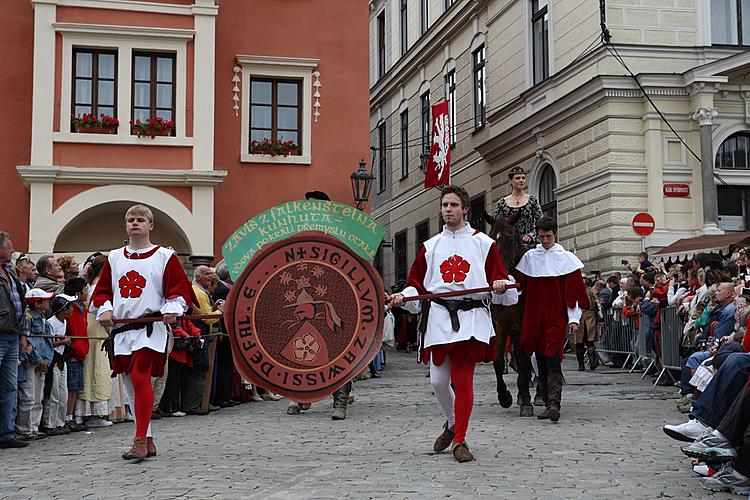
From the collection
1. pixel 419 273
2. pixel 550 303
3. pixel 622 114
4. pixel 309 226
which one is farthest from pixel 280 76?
pixel 419 273

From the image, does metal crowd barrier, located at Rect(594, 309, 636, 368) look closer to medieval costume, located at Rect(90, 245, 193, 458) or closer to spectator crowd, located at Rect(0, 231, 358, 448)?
spectator crowd, located at Rect(0, 231, 358, 448)

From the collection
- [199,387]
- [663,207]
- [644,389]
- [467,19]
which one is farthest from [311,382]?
[467,19]

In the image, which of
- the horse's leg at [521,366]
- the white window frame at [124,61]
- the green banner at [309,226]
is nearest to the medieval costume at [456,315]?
the green banner at [309,226]

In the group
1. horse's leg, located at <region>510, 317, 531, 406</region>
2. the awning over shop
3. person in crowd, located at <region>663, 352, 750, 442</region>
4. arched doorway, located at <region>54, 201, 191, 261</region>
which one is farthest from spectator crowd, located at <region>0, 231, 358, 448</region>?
the awning over shop

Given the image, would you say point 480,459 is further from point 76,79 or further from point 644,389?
point 76,79

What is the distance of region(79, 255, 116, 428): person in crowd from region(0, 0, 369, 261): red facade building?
8.29 meters

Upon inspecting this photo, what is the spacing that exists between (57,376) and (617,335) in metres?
11.2

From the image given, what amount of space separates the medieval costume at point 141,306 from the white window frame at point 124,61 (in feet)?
42.4

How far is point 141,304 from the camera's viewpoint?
8336 millimetres

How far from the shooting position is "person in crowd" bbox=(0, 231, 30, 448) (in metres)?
9.52

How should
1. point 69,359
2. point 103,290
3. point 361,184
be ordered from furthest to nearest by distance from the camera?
point 361,184
point 69,359
point 103,290

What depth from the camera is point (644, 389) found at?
47.4ft

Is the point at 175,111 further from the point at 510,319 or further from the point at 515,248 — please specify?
the point at 515,248

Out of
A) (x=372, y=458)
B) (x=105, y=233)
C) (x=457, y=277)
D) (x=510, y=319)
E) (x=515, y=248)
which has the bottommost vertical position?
(x=372, y=458)
